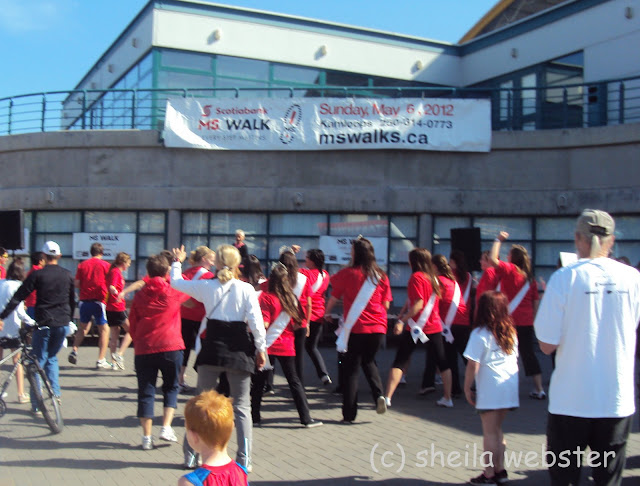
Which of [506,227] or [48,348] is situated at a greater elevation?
[506,227]

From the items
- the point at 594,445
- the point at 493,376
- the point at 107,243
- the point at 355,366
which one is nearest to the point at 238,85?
the point at 107,243

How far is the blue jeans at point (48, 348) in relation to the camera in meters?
7.33

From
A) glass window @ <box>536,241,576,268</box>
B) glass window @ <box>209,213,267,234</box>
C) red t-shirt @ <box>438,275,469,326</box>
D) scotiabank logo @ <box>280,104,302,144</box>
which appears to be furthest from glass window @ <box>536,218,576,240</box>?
red t-shirt @ <box>438,275,469,326</box>

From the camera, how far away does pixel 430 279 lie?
7.92 meters

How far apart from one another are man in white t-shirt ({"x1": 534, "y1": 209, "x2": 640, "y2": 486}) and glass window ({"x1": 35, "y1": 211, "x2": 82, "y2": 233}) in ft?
46.7

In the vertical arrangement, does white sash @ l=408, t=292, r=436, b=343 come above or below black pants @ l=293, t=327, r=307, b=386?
above

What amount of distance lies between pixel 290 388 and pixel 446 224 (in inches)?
363

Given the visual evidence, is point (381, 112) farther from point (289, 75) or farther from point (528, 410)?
point (528, 410)

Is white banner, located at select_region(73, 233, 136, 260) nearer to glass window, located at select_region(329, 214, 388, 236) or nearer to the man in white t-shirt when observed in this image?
glass window, located at select_region(329, 214, 388, 236)

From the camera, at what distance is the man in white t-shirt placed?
3.64m

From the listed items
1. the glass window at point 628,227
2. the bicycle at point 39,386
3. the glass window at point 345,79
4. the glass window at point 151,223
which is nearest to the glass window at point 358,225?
the glass window at point 151,223

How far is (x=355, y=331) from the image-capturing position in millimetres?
7191

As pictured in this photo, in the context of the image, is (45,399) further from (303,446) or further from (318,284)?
(318,284)

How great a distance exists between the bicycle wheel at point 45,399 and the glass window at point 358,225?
928cm
